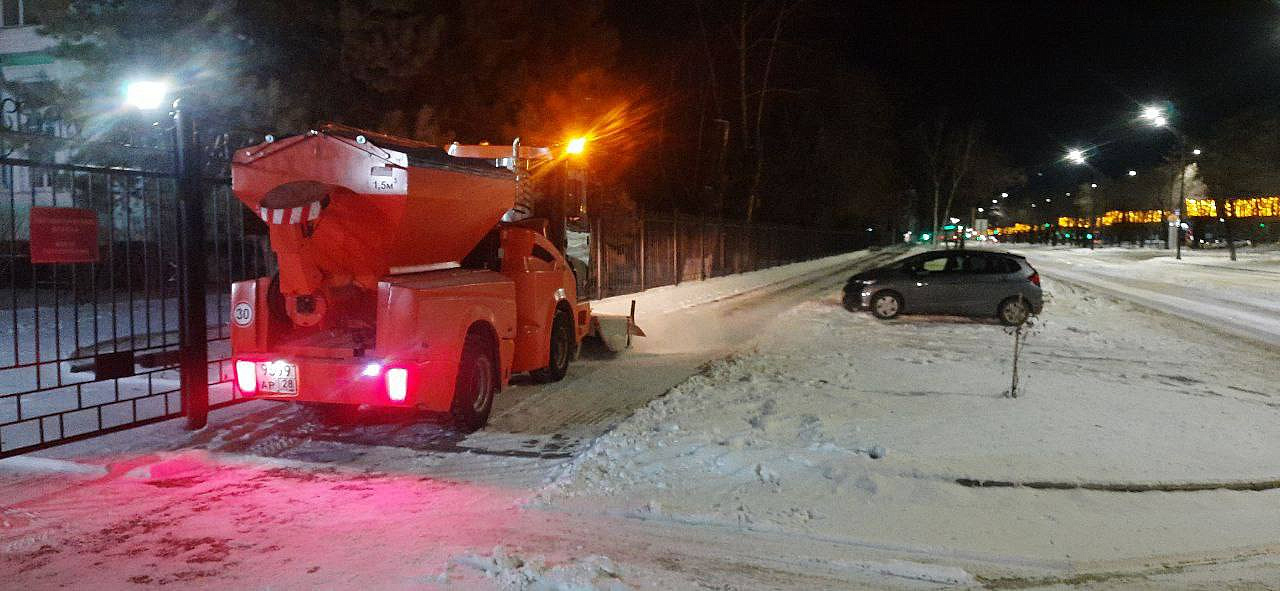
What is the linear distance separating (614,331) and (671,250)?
13364mm

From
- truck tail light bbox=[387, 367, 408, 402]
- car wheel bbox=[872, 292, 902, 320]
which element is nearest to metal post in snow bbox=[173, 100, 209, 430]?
truck tail light bbox=[387, 367, 408, 402]

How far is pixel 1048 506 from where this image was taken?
576 centimetres

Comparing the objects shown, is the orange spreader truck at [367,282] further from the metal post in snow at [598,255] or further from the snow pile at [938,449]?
the metal post in snow at [598,255]

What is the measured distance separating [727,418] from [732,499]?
2.18 m

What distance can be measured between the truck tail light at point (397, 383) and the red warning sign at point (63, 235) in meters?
2.67

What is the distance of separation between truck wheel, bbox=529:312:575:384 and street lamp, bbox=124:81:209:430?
3.76m

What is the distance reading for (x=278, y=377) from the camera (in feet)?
23.6

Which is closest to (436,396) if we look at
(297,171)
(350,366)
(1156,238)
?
(350,366)

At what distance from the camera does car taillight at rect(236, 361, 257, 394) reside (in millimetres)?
7266

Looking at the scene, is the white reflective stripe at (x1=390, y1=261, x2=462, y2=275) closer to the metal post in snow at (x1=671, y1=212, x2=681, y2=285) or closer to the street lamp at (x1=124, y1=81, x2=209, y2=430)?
the street lamp at (x1=124, y1=81, x2=209, y2=430)

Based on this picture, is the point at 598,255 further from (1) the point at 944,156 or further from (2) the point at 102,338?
(1) the point at 944,156

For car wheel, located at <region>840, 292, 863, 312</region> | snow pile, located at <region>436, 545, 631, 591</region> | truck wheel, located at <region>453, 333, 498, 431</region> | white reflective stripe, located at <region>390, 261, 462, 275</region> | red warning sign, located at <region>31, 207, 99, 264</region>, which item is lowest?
snow pile, located at <region>436, 545, 631, 591</region>

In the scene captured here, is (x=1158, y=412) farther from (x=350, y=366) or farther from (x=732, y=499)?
(x=350, y=366)

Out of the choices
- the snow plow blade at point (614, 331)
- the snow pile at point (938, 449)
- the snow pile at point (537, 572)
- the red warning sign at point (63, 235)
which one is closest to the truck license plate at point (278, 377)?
the red warning sign at point (63, 235)
